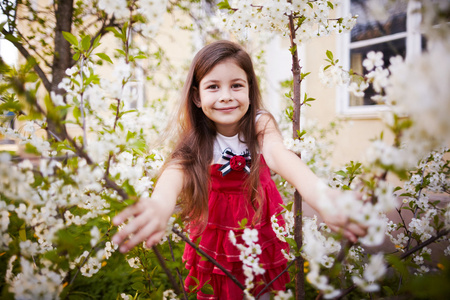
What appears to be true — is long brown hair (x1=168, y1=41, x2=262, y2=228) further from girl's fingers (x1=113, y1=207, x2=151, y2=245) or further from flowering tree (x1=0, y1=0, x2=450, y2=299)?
girl's fingers (x1=113, y1=207, x2=151, y2=245)

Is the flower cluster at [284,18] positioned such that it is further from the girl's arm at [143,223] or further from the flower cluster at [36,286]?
the flower cluster at [36,286]

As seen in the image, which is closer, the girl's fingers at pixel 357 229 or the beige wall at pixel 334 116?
the girl's fingers at pixel 357 229

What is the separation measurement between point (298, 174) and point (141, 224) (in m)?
0.67

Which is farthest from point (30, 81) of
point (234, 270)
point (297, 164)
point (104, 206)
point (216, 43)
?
point (234, 270)

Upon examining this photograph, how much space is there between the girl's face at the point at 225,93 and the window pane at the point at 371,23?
3.27m

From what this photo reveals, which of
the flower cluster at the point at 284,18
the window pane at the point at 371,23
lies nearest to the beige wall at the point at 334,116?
the window pane at the point at 371,23

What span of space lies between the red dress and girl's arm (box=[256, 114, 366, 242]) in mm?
273

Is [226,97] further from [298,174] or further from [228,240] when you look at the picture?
[228,240]

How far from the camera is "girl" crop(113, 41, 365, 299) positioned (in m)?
1.75

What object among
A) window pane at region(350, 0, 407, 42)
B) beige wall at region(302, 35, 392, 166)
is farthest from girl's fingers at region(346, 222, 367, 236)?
window pane at region(350, 0, 407, 42)

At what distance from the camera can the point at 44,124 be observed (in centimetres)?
120

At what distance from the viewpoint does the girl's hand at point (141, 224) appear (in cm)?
83

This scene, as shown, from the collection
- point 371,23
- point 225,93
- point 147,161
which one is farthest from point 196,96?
point 371,23

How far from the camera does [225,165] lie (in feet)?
6.11
